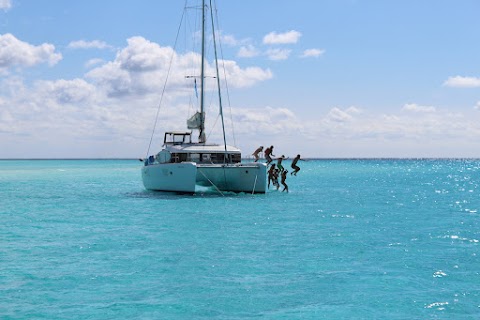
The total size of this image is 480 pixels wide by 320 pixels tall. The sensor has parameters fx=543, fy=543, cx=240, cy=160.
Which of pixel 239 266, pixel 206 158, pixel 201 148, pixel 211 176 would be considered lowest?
pixel 239 266

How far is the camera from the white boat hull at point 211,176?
94.3 feet

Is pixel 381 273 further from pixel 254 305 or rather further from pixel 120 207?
pixel 120 207

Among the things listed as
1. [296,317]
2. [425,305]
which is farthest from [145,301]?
[425,305]

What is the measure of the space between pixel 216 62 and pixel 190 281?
23.7 meters

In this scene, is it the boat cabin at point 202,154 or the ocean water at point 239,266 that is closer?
the ocean water at point 239,266

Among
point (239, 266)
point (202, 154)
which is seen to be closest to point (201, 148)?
point (202, 154)

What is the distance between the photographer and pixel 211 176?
1179 inches

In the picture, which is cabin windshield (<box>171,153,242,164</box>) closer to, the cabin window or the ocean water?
the cabin window

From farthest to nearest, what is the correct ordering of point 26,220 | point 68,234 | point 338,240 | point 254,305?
point 26,220, point 68,234, point 338,240, point 254,305

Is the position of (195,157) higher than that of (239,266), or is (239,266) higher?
(195,157)

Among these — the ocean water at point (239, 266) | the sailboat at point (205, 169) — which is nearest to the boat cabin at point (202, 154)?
the sailboat at point (205, 169)

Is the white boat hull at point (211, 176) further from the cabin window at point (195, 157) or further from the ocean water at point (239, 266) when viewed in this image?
the ocean water at point (239, 266)

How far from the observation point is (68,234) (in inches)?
660

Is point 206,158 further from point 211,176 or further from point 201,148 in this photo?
point 211,176
